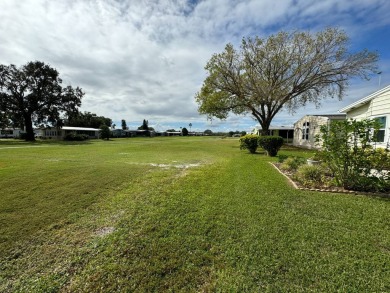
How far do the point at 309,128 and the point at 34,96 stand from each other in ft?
130

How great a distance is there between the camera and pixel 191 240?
2.97 m

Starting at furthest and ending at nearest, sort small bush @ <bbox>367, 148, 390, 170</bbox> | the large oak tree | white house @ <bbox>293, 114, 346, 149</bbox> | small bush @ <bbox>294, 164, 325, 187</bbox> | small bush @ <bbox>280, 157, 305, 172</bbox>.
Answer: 1. the large oak tree
2. white house @ <bbox>293, 114, 346, 149</bbox>
3. small bush @ <bbox>280, 157, 305, 172</bbox>
4. small bush @ <bbox>294, 164, 325, 187</bbox>
5. small bush @ <bbox>367, 148, 390, 170</bbox>

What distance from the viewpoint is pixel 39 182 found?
582 cm

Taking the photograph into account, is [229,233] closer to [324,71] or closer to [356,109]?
[356,109]

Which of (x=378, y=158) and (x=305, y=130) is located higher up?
(x=305, y=130)

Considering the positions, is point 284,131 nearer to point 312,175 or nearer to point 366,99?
point 366,99

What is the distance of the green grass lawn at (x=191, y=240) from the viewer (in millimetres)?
2215

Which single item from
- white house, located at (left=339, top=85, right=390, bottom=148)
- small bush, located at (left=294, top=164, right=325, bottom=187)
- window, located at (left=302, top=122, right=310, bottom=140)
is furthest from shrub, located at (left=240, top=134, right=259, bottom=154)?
window, located at (left=302, top=122, right=310, bottom=140)

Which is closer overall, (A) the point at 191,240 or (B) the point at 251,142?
(A) the point at 191,240

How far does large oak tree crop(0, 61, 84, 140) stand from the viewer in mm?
30438

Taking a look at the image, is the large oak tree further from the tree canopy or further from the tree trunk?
the tree canopy

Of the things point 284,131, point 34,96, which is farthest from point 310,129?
point 34,96

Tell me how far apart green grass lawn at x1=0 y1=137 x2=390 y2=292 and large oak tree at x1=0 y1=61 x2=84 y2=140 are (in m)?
35.0

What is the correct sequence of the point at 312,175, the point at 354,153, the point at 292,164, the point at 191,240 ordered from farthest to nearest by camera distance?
the point at 292,164 < the point at 312,175 < the point at 354,153 < the point at 191,240
